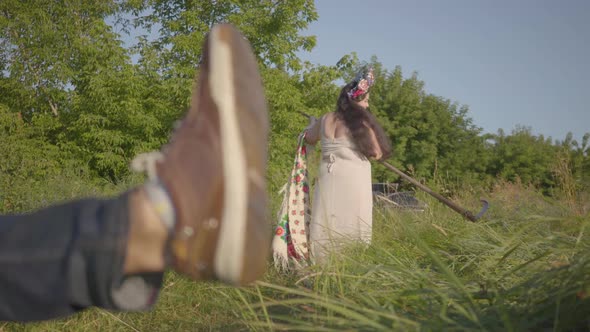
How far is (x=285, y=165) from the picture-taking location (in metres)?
9.43

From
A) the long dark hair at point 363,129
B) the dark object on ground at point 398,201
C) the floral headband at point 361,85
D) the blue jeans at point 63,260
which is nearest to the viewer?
the blue jeans at point 63,260

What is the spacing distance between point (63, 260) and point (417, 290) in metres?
0.88

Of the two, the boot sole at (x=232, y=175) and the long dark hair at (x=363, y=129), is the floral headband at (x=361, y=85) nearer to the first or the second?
the long dark hair at (x=363, y=129)

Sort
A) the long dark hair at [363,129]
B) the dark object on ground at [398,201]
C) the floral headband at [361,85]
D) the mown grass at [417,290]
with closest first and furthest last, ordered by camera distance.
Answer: the mown grass at [417,290], the long dark hair at [363,129], the floral headband at [361,85], the dark object on ground at [398,201]

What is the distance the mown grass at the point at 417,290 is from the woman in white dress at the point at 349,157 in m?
0.33

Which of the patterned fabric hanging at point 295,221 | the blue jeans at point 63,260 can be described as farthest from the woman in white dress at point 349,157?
the blue jeans at point 63,260

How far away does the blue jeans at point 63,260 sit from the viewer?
0.94 metres

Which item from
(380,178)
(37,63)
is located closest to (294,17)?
(37,63)

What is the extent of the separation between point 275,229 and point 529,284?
2.73 meters

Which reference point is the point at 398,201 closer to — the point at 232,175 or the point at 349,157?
the point at 349,157

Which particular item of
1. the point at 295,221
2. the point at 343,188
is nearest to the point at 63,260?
the point at 343,188

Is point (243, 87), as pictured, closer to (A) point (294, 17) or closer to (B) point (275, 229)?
(B) point (275, 229)

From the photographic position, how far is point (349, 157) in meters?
3.70

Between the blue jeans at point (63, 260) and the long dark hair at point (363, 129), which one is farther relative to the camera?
the long dark hair at point (363, 129)
